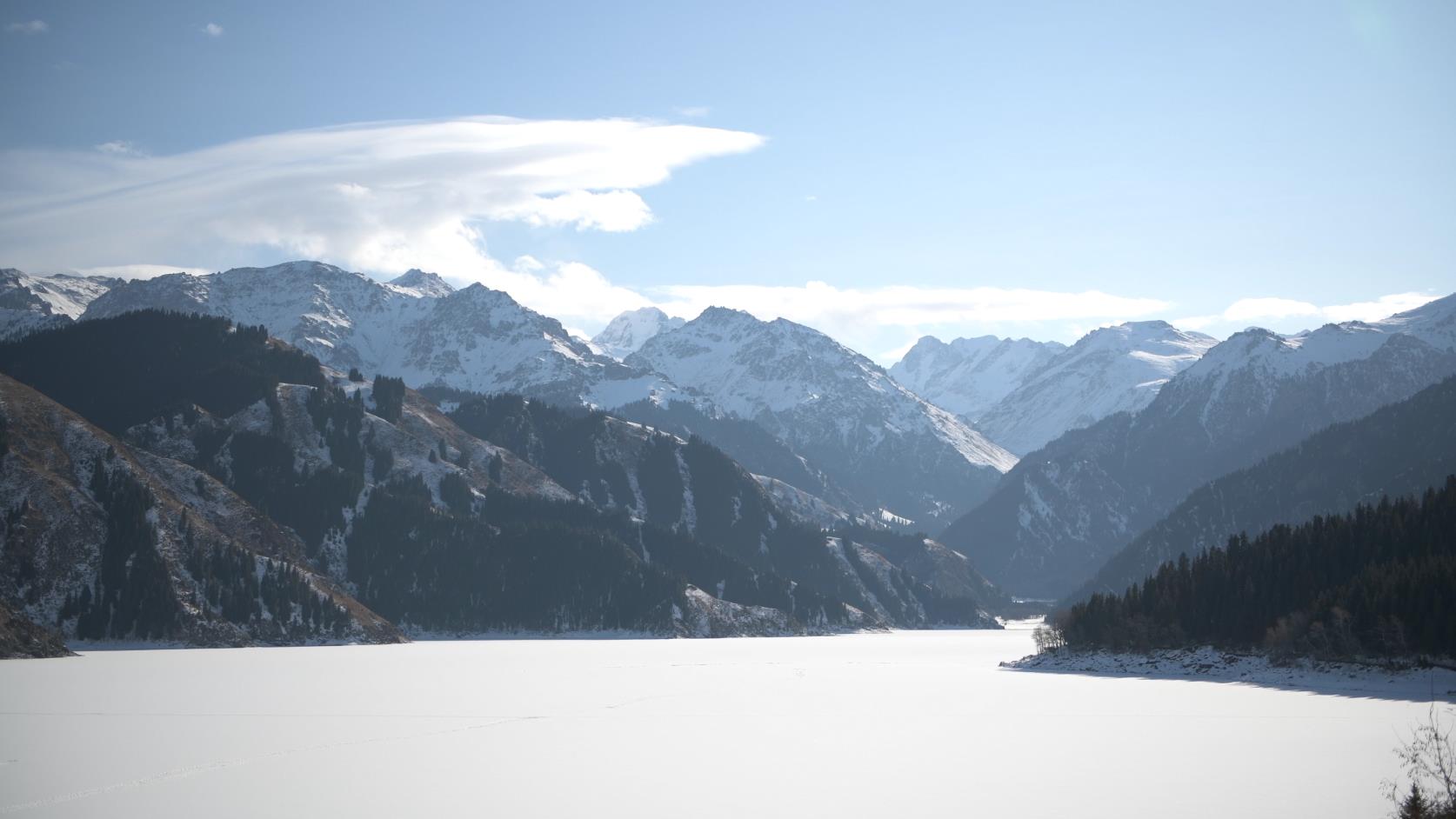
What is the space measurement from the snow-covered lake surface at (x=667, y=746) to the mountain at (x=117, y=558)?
4670cm

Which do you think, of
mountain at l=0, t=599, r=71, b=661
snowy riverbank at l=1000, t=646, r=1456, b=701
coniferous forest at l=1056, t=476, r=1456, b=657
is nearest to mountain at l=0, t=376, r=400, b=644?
mountain at l=0, t=599, r=71, b=661

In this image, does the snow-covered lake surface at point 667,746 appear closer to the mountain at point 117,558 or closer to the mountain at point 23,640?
the mountain at point 23,640

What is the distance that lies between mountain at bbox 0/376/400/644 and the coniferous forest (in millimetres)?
117867

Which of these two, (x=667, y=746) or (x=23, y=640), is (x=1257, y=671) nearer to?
(x=667, y=746)

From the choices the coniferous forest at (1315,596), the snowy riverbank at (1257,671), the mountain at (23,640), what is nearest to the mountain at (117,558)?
the mountain at (23,640)

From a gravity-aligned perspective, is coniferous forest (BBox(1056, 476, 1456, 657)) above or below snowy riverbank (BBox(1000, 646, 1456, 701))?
above

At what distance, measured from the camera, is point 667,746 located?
7356cm

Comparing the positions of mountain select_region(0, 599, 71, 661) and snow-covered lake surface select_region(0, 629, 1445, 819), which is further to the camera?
mountain select_region(0, 599, 71, 661)

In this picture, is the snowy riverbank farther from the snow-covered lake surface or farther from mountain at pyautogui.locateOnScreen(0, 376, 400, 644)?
mountain at pyautogui.locateOnScreen(0, 376, 400, 644)

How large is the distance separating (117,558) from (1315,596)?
508ft

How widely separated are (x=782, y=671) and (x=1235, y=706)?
60.4 m

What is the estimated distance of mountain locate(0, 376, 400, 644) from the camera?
543 ft

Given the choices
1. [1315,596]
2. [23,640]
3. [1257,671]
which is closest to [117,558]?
[23,640]

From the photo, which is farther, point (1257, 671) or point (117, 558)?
point (117, 558)
